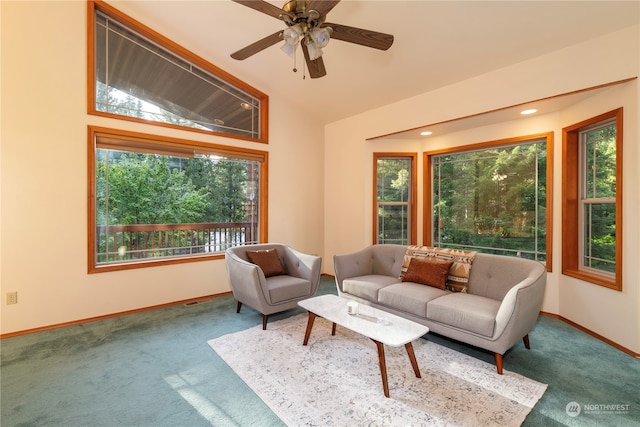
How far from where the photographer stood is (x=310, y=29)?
2270 mm

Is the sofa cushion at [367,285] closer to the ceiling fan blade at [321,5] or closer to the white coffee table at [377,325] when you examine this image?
the white coffee table at [377,325]

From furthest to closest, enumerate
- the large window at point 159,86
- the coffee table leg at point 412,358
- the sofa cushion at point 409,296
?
the large window at point 159,86 → the sofa cushion at point 409,296 → the coffee table leg at point 412,358

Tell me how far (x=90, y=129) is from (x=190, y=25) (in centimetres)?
173

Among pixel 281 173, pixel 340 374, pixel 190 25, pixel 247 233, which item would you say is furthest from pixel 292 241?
pixel 190 25

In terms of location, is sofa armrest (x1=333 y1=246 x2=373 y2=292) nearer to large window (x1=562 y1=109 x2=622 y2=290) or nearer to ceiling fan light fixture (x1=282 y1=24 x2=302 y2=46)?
large window (x1=562 y1=109 x2=622 y2=290)

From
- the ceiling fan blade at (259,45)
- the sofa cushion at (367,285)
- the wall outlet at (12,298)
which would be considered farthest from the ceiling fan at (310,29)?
the wall outlet at (12,298)

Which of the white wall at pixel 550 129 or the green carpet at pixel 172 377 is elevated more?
the white wall at pixel 550 129

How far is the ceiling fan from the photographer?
210 cm

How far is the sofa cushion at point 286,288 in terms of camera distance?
3.19 m

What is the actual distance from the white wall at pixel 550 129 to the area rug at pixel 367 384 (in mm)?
1528

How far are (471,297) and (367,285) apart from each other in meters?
1.07

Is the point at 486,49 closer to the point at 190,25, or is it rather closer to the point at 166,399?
the point at 190,25

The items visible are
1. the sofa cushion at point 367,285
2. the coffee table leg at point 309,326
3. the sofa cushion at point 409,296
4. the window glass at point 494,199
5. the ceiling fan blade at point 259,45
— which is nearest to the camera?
the ceiling fan blade at point 259,45

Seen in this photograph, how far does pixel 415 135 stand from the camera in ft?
15.0
